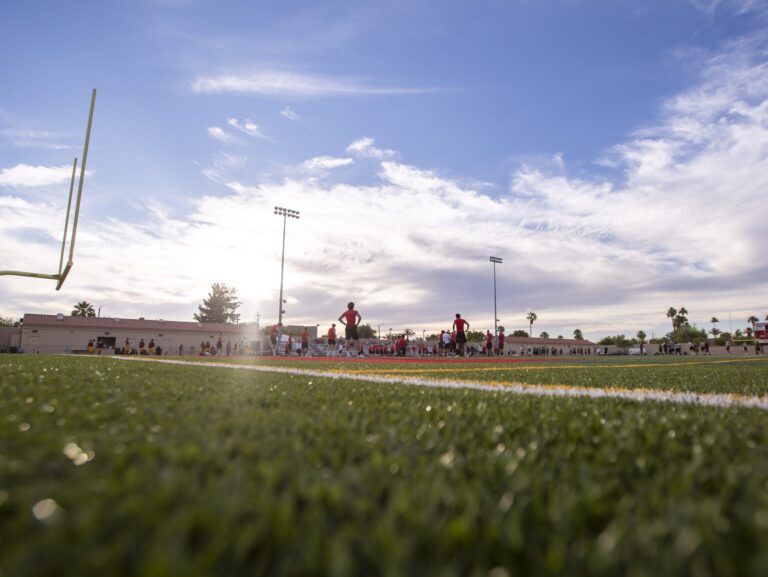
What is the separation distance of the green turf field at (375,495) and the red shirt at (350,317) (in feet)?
53.7

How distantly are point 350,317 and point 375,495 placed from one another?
58.6 ft

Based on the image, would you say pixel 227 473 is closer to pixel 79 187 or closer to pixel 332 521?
pixel 332 521

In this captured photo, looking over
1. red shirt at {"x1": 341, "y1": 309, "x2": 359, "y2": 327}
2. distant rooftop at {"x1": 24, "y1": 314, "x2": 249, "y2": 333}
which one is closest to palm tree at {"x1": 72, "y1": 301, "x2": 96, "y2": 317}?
distant rooftop at {"x1": 24, "y1": 314, "x2": 249, "y2": 333}

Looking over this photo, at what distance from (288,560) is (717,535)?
876mm

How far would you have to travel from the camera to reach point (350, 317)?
62.6 ft

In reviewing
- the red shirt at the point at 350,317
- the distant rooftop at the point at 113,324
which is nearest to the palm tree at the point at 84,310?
the distant rooftop at the point at 113,324

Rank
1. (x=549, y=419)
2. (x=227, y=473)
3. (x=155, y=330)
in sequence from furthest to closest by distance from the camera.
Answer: (x=155, y=330) < (x=549, y=419) < (x=227, y=473)

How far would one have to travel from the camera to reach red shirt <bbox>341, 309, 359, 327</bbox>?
18906 millimetres

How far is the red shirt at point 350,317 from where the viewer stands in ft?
62.0

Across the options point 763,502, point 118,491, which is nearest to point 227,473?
point 118,491

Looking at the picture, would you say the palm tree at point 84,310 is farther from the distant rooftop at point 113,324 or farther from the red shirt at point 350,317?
the red shirt at point 350,317

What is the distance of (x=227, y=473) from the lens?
1.42m

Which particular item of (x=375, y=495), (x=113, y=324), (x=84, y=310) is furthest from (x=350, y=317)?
(x=84, y=310)

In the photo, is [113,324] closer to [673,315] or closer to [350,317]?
[350,317]
